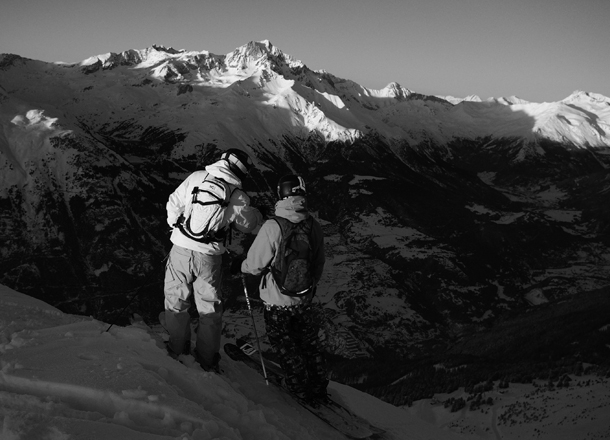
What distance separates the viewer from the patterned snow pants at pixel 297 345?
312 inches

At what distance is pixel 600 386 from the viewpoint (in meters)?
18.4

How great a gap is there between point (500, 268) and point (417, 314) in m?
62.0

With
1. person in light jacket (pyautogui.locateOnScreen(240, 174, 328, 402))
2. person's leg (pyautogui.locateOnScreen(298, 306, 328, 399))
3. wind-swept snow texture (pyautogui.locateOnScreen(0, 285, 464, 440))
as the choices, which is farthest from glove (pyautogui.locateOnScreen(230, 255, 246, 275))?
wind-swept snow texture (pyautogui.locateOnScreen(0, 285, 464, 440))

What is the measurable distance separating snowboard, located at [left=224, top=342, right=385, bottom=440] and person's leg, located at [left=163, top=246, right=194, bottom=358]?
4.65 ft

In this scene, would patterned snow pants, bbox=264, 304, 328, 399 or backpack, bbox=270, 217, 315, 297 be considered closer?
backpack, bbox=270, 217, 315, 297

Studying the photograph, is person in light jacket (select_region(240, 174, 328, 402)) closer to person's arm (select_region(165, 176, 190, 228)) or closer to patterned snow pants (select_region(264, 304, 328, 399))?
patterned snow pants (select_region(264, 304, 328, 399))

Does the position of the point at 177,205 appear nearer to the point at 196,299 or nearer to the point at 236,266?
the point at 236,266

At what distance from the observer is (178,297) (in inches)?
298

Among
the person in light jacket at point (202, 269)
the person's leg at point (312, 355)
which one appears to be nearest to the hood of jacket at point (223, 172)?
the person in light jacket at point (202, 269)

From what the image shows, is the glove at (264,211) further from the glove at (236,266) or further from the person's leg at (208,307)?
the person's leg at (208,307)

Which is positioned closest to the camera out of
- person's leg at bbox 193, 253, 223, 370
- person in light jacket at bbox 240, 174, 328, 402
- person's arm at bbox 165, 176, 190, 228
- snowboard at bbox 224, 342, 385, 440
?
person's leg at bbox 193, 253, 223, 370

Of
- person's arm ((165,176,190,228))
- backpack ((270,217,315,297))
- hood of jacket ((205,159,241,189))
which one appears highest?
hood of jacket ((205,159,241,189))

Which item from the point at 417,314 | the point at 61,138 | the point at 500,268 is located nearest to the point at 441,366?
the point at 417,314

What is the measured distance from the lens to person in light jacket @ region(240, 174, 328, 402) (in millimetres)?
7605
